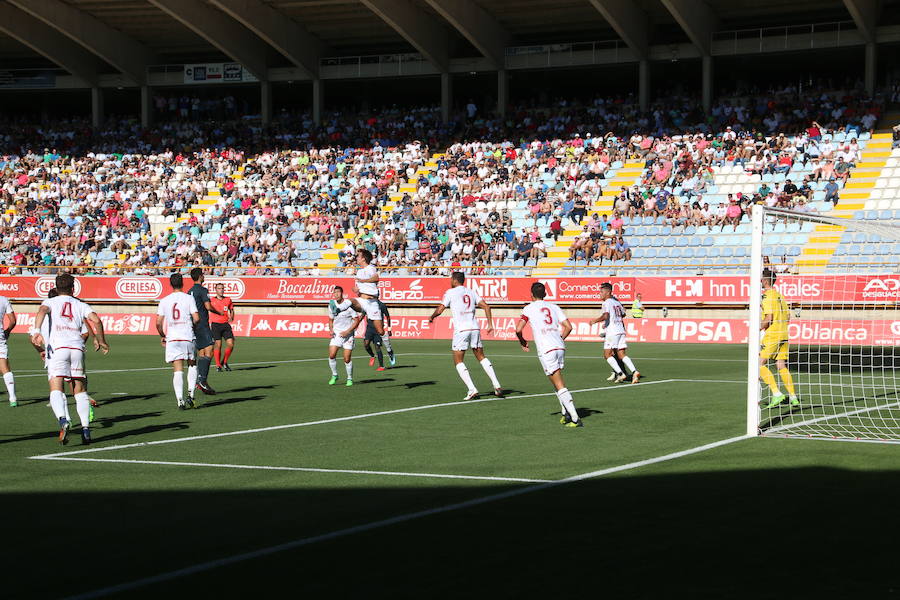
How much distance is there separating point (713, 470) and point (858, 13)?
1348 inches

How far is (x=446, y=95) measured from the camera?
1966 inches

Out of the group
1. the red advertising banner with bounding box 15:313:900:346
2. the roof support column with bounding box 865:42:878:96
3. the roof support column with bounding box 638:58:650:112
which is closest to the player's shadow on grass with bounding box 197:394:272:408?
the red advertising banner with bounding box 15:313:900:346

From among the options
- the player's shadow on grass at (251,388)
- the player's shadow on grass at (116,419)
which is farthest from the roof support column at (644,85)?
the player's shadow on grass at (116,419)

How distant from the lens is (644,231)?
38.7m

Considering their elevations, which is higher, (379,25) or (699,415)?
(379,25)

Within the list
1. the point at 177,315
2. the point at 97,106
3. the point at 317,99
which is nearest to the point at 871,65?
the point at 317,99

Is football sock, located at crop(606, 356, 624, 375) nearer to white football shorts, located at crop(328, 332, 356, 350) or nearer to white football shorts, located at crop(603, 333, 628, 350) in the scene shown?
white football shorts, located at crop(603, 333, 628, 350)

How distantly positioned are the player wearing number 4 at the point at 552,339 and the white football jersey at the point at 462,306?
3.00 metres

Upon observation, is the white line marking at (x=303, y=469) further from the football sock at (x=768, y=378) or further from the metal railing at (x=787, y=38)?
the metal railing at (x=787, y=38)

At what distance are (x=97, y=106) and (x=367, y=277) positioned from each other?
41.0 metres

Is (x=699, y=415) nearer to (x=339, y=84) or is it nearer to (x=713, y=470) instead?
(x=713, y=470)

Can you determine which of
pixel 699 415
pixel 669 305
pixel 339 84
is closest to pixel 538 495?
pixel 699 415

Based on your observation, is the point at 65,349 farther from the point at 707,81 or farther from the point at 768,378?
the point at 707,81

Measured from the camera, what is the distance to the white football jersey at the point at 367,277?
20.2m
